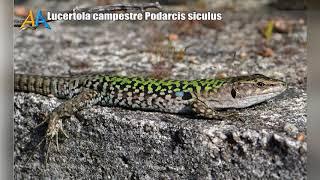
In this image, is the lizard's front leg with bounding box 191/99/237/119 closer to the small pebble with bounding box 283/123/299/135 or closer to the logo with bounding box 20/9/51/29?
the small pebble with bounding box 283/123/299/135

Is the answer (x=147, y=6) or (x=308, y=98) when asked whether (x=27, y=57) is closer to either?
(x=147, y=6)

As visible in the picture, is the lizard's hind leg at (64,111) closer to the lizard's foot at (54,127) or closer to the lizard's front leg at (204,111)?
the lizard's foot at (54,127)

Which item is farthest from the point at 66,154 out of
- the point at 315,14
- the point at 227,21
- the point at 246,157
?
the point at 227,21

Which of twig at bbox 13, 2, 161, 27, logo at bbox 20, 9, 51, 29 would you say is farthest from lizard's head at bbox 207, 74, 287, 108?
logo at bbox 20, 9, 51, 29

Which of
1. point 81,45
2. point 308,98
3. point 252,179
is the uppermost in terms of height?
→ point 81,45

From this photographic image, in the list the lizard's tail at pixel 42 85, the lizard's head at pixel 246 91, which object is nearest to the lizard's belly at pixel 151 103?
the lizard's head at pixel 246 91

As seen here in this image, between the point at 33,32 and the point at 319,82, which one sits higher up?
the point at 33,32

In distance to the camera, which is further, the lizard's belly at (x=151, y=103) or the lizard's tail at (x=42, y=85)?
the lizard's tail at (x=42, y=85)
